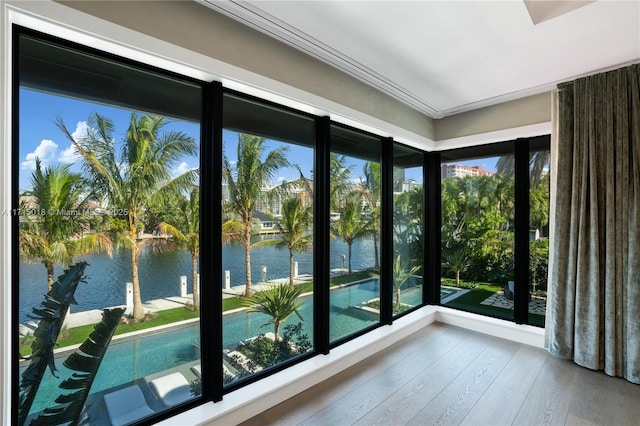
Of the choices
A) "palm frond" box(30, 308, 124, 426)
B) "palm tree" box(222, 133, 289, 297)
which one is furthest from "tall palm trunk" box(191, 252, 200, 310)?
"palm frond" box(30, 308, 124, 426)

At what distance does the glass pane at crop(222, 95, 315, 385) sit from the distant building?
2.19 m

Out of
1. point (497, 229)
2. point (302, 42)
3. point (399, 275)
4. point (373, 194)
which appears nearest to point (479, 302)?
point (497, 229)

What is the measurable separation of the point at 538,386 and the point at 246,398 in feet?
7.32

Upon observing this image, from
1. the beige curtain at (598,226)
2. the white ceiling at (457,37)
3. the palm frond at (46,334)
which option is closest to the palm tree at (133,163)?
the palm frond at (46,334)

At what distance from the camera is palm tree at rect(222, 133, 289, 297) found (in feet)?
6.57

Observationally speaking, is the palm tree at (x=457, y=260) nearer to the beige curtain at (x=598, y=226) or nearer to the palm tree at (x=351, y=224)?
the beige curtain at (x=598, y=226)

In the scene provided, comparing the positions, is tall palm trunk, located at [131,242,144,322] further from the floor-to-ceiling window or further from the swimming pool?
the floor-to-ceiling window

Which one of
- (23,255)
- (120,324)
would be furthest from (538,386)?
(23,255)

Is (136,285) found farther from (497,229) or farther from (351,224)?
(497,229)

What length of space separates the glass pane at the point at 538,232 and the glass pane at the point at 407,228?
1.18 metres

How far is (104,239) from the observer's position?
1.53 meters

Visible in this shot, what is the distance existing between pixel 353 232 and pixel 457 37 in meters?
1.78

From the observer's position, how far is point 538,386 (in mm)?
2266

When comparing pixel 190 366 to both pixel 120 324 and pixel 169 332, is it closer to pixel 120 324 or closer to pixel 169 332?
Answer: pixel 169 332
